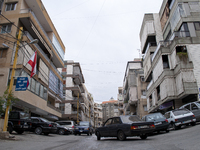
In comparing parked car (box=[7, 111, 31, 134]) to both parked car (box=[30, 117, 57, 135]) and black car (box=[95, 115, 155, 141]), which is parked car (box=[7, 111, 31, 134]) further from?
black car (box=[95, 115, 155, 141])

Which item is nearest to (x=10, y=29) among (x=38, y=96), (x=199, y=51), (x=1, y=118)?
(x=38, y=96)

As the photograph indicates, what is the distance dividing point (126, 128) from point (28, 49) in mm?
15057

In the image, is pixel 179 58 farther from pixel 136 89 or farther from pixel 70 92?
pixel 70 92

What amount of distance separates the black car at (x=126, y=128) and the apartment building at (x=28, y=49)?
10.7 meters

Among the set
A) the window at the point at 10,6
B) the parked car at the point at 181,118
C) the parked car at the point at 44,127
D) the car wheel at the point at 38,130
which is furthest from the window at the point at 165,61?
the window at the point at 10,6

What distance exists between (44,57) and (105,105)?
10620 cm

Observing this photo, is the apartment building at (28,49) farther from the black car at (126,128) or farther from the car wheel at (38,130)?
the black car at (126,128)

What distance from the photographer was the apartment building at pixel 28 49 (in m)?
19.2

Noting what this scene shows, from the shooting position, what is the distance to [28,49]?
20.0m

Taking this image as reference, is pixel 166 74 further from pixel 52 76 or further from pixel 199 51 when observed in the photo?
pixel 52 76

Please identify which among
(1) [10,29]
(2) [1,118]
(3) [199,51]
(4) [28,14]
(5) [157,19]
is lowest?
(2) [1,118]

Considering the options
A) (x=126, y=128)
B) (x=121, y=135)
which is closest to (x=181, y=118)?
(x=121, y=135)

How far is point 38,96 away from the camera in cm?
2245

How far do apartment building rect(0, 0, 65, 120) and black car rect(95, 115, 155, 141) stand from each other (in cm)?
1065
